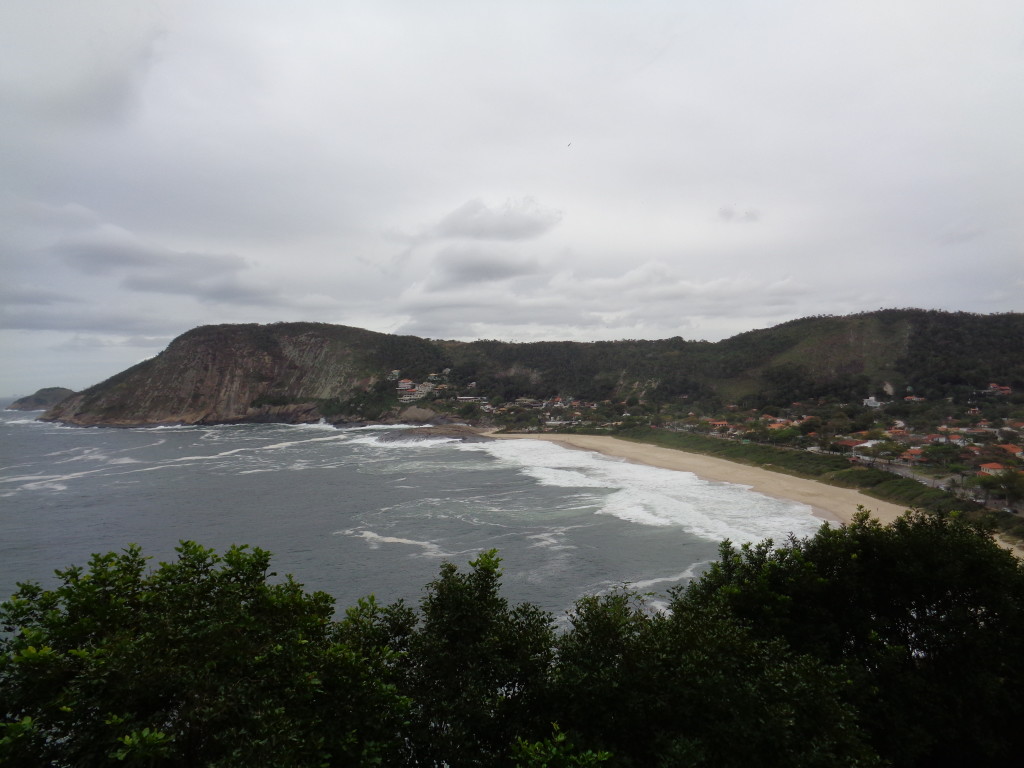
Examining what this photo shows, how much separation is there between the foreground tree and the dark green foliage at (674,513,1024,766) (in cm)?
832

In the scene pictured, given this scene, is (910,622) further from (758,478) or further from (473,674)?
(758,478)

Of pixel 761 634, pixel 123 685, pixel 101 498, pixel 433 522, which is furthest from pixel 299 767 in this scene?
pixel 101 498

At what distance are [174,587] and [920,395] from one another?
10413 cm

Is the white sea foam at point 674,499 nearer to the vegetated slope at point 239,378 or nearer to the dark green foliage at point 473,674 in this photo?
the dark green foliage at point 473,674

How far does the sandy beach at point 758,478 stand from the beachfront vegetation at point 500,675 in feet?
77.2

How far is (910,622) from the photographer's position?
41.6ft

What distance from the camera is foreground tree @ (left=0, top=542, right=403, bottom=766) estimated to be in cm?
678

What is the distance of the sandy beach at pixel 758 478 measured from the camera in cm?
3844

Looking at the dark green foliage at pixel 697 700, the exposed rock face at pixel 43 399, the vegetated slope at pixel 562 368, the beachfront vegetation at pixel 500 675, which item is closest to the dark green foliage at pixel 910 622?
the beachfront vegetation at pixel 500 675

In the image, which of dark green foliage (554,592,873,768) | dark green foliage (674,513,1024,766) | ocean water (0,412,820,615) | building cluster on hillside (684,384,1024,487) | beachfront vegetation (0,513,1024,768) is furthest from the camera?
building cluster on hillside (684,384,1024,487)

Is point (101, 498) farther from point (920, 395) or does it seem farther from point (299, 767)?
point (920, 395)

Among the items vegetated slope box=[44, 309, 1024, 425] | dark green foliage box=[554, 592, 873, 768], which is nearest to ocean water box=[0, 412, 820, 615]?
dark green foliage box=[554, 592, 873, 768]

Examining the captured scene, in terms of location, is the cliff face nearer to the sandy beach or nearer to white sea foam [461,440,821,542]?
the sandy beach

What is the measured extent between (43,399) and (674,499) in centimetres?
19456
